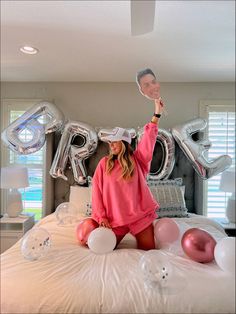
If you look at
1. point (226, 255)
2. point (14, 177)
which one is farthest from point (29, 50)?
point (226, 255)

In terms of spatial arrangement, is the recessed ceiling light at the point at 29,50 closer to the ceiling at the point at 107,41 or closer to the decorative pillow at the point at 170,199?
the ceiling at the point at 107,41

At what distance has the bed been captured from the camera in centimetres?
60

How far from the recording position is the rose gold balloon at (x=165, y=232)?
105cm

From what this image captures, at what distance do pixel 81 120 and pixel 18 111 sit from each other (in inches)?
14.4

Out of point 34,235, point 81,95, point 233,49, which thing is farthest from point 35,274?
point 81,95

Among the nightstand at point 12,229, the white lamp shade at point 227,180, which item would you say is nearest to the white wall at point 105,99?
the white lamp shade at point 227,180

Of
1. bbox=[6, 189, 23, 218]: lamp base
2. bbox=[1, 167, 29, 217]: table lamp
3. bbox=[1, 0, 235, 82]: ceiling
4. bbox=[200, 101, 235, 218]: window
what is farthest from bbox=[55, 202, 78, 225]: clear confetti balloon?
bbox=[200, 101, 235, 218]: window

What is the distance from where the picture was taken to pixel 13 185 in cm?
187

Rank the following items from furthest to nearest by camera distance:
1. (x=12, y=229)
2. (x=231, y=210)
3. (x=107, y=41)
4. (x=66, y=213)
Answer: (x=12, y=229), (x=66, y=213), (x=107, y=41), (x=231, y=210)

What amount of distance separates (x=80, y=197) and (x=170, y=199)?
24.7 inches

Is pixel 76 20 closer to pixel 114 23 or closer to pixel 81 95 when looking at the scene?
pixel 114 23

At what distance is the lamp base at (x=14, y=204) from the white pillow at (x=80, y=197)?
0.52 m

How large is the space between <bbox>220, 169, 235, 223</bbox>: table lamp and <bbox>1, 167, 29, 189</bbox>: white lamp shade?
122 centimetres

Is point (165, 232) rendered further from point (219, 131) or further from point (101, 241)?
point (219, 131)
